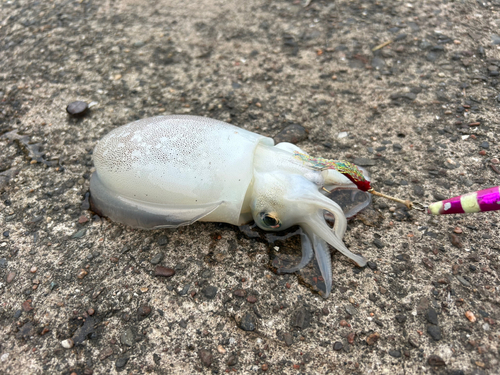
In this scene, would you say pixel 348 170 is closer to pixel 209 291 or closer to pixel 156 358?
pixel 209 291

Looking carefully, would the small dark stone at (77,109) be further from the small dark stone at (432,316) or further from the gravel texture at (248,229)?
the small dark stone at (432,316)

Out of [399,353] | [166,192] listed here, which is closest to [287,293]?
[399,353]

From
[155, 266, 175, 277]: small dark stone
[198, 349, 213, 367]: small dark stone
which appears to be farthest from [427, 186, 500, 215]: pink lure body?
[155, 266, 175, 277]: small dark stone

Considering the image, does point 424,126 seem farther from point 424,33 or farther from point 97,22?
point 97,22

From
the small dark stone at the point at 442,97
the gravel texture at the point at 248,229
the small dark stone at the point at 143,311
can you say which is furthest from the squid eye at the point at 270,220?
the small dark stone at the point at 442,97

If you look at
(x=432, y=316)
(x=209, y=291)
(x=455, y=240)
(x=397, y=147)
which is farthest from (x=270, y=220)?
(x=397, y=147)

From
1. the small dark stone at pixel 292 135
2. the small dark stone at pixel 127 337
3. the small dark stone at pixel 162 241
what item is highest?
the small dark stone at pixel 292 135

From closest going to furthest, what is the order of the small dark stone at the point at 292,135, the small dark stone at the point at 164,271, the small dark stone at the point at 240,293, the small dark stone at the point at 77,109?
the small dark stone at the point at 240,293
the small dark stone at the point at 164,271
the small dark stone at the point at 292,135
the small dark stone at the point at 77,109
